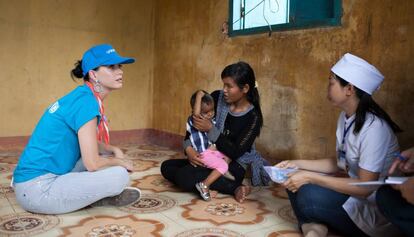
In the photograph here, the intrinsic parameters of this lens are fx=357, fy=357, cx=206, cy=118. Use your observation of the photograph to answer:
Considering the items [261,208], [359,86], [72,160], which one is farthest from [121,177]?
[359,86]

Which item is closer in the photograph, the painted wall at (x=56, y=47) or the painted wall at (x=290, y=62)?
the painted wall at (x=290, y=62)

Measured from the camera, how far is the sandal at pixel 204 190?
2.44 meters

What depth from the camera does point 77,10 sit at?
161 inches

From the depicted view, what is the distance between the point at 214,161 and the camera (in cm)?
251

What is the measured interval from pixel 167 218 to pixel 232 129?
854 mm

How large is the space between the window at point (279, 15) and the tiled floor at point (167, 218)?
134cm

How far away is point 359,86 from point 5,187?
249cm

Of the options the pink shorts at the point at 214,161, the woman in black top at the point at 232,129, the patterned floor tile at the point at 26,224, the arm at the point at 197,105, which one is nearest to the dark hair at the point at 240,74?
the woman in black top at the point at 232,129

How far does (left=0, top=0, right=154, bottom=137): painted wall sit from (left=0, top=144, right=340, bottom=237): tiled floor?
1.42 meters

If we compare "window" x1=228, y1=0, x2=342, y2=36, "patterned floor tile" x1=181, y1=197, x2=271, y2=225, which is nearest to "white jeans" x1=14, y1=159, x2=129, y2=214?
"patterned floor tile" x1=181, y1=197, x2=271, y2=225

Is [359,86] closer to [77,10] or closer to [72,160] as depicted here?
[72,160]

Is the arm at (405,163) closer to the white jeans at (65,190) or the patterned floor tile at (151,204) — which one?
the patterned floor tile at (151,204)

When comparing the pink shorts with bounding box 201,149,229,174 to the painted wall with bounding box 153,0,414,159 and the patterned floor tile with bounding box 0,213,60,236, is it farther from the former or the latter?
the patterned floor tile with bounding box 0,213,60,236

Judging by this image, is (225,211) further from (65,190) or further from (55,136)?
(55,136)
